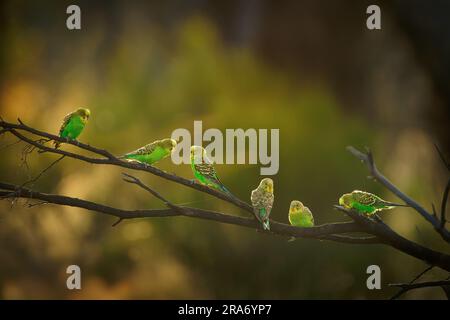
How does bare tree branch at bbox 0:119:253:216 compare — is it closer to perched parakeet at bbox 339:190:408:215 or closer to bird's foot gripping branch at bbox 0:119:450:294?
bird's foot gripping branch at bbox 0:119:450:294

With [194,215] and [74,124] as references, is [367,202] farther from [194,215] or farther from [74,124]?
[74,124]

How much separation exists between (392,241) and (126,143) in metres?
3.19

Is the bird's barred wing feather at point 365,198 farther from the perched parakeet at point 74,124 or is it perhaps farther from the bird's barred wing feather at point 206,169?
the perched parakeet at point 74,124

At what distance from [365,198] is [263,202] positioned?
431 mm

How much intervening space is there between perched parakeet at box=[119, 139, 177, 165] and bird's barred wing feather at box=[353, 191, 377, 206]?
2.37 feet

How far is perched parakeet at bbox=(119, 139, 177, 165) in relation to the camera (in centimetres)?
234

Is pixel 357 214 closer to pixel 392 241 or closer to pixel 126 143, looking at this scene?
pixel 392 241

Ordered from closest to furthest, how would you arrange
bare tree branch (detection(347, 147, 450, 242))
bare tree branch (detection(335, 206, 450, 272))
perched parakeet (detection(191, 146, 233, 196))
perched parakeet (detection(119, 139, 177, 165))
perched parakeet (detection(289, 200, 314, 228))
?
bare tree branch (detection(347, 147, 450, 242)) < bare tree branch (detection(335, 206, 450, 272)) < perched parakeet (detection(191, 146, 233, 196)) < perched parakeet (detection(119, 139, 177, 165)) < perched parakeet (detection(289, 200, 314, 228))

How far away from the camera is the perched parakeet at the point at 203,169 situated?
221 cm

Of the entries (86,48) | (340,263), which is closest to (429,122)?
(340,263)

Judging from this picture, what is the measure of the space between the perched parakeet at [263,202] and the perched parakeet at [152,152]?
0.41 m

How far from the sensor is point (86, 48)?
205 inches

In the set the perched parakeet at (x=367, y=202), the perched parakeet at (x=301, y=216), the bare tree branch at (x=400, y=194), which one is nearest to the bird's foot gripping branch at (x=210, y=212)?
the bare tree branch at (x=400, y=194)

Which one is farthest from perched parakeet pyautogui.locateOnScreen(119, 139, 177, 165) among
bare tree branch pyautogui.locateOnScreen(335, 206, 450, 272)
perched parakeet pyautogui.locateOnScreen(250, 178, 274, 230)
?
bare tree branch pyautogui.locateOnScreen(335, 206, 450, 272)
